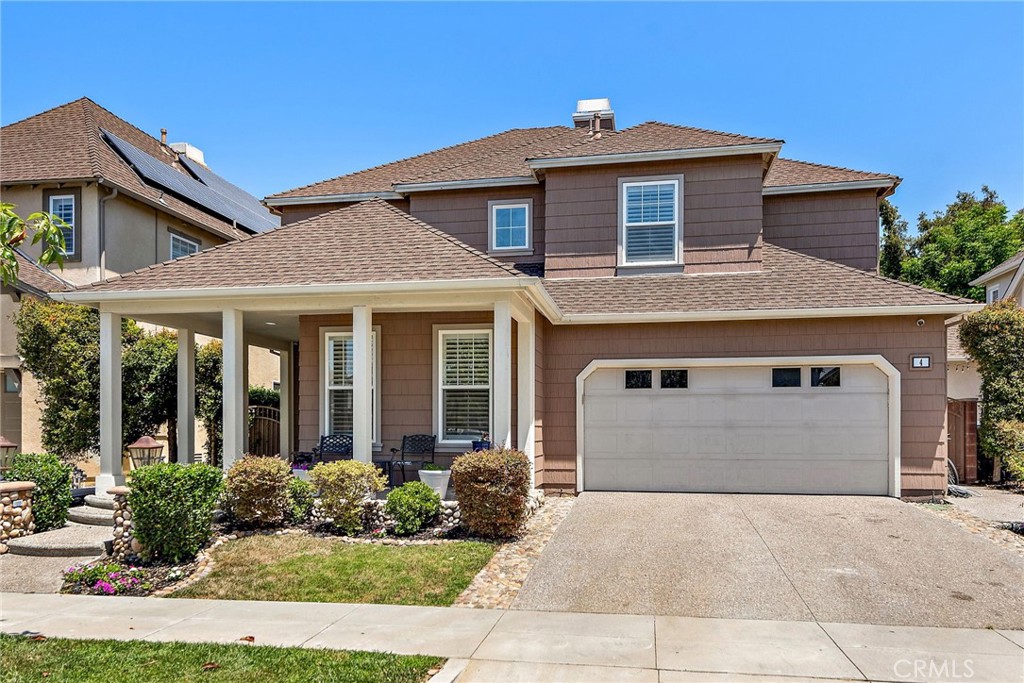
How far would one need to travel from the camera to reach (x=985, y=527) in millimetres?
8914

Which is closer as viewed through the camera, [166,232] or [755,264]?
[755,264]

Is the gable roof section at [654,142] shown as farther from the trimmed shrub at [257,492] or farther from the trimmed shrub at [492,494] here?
the trimmed shrub at [257,492]

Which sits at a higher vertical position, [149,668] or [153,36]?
[153,36]

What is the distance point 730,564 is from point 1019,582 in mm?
2603

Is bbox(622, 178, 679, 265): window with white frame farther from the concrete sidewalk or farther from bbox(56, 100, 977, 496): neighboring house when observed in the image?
the concrete sidewalk

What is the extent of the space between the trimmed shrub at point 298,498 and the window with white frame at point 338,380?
2810mm

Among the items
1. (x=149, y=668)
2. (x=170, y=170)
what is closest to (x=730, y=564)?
(x=149, y=668)

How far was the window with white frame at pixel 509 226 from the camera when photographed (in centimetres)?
1316

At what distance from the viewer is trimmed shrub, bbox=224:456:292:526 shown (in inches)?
337

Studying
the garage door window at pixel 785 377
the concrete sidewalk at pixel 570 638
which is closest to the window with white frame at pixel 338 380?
the concrete sidewalk at pixel 570 638

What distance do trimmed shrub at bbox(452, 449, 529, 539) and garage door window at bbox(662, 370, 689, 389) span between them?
3.94 m

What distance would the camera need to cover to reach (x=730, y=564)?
7191mm

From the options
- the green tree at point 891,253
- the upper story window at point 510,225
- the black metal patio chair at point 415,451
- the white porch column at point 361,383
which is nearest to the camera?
the white porch column at point 361,383

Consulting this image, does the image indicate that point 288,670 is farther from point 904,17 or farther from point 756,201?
point 904,17
